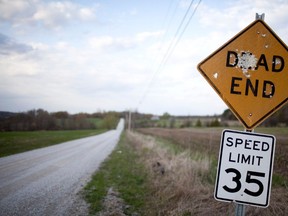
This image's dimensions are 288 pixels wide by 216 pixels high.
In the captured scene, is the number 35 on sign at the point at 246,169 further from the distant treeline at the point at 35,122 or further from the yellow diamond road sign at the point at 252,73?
the distant treeline at the point at 35,122

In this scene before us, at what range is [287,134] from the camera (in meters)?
10.4

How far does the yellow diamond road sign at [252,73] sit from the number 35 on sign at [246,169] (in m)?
0.18

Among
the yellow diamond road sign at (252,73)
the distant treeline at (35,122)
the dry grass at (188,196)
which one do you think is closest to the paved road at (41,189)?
the dry grass at (188,196)

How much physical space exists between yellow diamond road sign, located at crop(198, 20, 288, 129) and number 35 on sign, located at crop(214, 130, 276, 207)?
18 centimetres

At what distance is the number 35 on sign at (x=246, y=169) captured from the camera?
2.36 meters

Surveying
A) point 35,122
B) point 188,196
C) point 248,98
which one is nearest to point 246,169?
point 248,98

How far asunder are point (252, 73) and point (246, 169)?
3.04ft

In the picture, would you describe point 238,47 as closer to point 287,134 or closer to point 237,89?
point 237,89

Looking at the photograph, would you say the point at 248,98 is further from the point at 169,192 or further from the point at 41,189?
the point at 41,189

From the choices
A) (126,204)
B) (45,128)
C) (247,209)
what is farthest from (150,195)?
(45,128)

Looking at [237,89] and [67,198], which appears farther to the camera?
[67,198]

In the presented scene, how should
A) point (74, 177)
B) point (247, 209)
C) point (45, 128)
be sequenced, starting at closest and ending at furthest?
point (247, 209), point (74, 177), point (45, 128)

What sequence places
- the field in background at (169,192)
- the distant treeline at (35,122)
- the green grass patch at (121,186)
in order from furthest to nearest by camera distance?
the distant treeline at (35,122)
the green grass patch at (121,186)
the field in background at (169,192)

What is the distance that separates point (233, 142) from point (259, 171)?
348 mm
